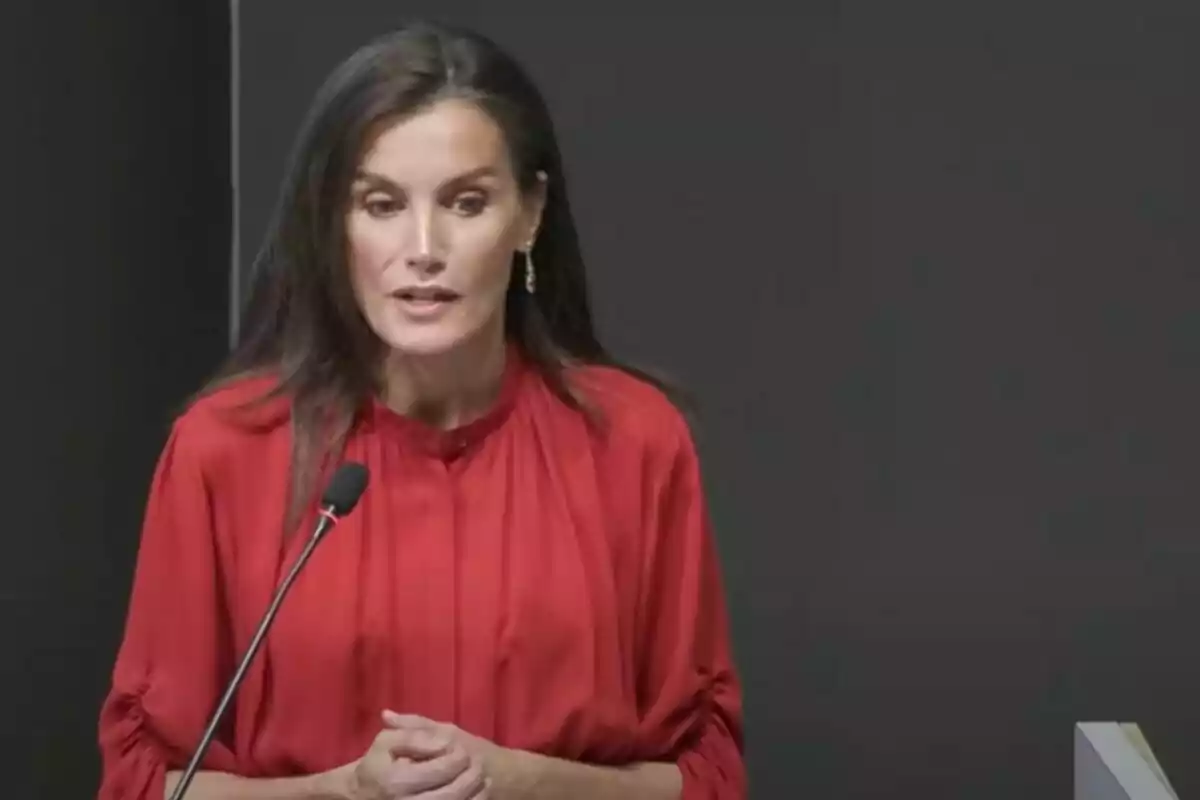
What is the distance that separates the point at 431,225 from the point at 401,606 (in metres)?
0.26

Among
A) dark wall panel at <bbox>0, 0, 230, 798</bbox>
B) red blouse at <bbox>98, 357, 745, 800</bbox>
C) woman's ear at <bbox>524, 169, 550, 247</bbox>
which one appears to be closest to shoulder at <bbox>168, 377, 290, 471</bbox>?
red blouse at <bbox>98, 357, 745, 800</bbox>

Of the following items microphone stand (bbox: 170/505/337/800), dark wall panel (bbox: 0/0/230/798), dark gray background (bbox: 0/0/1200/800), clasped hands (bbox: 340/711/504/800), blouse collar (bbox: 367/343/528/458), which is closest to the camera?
microphone stand (bbox: 170/505/337/800)

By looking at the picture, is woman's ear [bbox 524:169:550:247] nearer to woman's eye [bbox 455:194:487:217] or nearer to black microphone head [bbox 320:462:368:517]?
woman's eye [bbox 455:194:487:217]

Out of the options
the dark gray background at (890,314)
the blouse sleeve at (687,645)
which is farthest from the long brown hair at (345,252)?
the dark gray background at (890,314)

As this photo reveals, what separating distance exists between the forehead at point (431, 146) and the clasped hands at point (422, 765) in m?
0.36

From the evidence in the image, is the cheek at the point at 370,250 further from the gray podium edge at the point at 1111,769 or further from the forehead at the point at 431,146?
the gray podium edge at the point at 1111,769

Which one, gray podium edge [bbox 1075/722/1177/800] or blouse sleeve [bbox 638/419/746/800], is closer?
gray podium edge [bbox 1075/722/1177/800]

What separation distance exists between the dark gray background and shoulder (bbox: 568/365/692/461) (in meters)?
0.43

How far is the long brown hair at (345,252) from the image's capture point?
3.67ft

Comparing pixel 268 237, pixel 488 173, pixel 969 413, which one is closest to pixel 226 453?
pixel 268 237

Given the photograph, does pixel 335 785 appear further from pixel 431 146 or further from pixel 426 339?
pixel 431 146

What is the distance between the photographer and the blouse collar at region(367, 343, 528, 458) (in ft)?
3.87

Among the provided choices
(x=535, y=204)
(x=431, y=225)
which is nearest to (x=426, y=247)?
(x=431, y=225)

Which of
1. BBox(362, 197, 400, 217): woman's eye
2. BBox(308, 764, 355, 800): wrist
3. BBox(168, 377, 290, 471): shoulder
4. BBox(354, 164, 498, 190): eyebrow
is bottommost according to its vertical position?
BBox(308, 764, 355, 800): wrist
